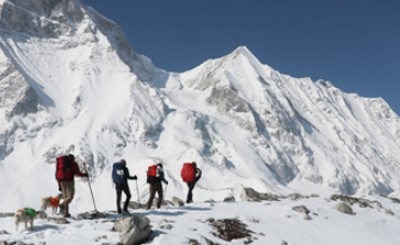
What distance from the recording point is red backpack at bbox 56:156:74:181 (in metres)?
17.9

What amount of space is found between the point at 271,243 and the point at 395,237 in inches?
324

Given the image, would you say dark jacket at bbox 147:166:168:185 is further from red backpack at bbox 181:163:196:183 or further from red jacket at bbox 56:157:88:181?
red jacket at bbox 56:157:88:181

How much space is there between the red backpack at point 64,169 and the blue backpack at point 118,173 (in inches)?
77.6

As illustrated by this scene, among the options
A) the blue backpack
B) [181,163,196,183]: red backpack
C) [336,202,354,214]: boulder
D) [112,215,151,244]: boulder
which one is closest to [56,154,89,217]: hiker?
the blue backpack

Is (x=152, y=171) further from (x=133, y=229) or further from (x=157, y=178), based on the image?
(x=133, y=229)

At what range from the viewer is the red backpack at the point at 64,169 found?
1791 cm

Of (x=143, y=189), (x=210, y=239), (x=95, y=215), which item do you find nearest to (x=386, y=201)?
(x=210, y=239)

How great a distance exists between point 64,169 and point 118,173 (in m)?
2.36

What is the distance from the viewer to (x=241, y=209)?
23219 millimetres

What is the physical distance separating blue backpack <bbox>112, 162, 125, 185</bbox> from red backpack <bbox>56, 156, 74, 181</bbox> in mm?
1971

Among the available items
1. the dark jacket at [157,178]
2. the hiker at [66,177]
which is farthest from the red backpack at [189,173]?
the hiker at [66,177]

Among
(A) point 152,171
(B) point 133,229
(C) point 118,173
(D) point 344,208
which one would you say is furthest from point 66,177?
(D) point 344,208

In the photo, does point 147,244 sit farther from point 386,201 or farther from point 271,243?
point 386,201

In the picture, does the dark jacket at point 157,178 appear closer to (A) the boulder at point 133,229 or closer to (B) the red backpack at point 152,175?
(B) the red backpack at point 152,175
